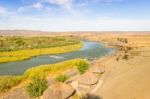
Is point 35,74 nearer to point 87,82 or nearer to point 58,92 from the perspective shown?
point 87,82

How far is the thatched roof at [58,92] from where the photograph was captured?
21.3 meters

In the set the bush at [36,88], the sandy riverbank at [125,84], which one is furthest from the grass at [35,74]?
the sandy riverbank at [125,84]

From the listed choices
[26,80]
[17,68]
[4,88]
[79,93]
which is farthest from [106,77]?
[17,68]

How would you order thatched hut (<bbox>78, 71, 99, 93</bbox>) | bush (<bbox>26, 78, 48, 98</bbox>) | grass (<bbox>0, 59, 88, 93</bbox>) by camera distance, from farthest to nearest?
grass (<bbox>0, 59, 88, 93</bbox>), thatched hut (<bbox>78, 71, 99, 93</bbox>), bush (<bbox>26, 78, 48, 98</bbox>)

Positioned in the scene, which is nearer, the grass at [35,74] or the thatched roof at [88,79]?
the thatched roof at [88,79]

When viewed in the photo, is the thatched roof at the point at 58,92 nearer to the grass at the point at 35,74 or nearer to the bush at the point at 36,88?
the bush at the point at 36,88

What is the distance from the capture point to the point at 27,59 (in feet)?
201

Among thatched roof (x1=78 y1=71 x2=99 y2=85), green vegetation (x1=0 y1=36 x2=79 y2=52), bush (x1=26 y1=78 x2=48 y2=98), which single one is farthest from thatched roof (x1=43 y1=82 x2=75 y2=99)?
green vegetation (x1=0 y1=36 x2=79 y2=52)

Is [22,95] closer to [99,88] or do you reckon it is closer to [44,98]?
[44,98]

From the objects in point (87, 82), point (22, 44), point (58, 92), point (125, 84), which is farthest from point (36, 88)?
point (22, 44)

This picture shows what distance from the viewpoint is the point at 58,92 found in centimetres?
2167

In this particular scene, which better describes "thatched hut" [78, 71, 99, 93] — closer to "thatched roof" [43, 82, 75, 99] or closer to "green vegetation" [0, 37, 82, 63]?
"thatched roof" [43, 82, 75, 99]

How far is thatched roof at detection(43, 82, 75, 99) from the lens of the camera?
21312mm

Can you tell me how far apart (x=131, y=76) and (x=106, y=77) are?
3.98 meters
